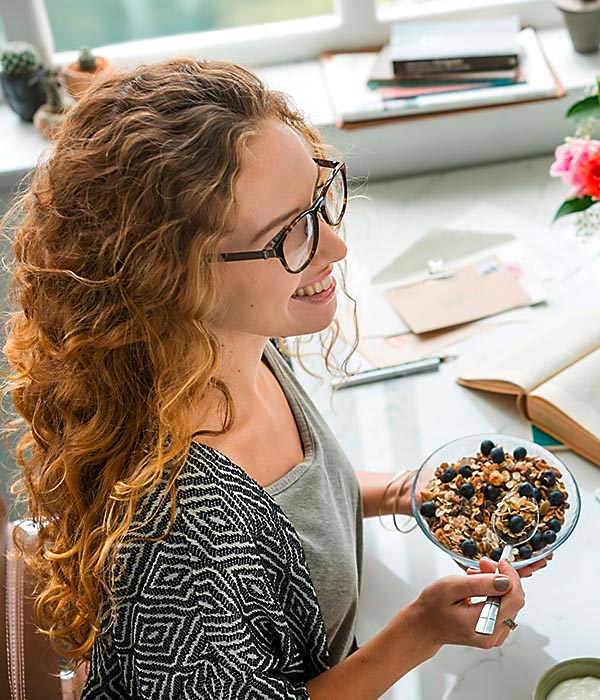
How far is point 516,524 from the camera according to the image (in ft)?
3.97

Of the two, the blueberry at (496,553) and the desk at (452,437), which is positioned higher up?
the blueberry at (496,553)

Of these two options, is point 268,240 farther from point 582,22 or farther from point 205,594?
point 582,22

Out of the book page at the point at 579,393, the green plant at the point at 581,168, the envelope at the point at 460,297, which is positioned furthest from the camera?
the envelope at the point at 460,297

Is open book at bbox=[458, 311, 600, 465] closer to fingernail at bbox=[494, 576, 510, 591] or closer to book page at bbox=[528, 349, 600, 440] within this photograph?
book page at bbox=[528, 349, 600, 440]

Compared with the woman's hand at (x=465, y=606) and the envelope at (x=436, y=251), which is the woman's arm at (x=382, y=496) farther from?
the envelope at (x=436, y=251)

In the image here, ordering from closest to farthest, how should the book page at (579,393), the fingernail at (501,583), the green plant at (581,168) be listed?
the fingernail at (501,583) → the book page at (579,393) → the green plant at (581,168)

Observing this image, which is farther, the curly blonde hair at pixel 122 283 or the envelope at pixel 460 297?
the envelope at pixel 460 297

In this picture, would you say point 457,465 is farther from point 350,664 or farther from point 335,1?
point 335,1

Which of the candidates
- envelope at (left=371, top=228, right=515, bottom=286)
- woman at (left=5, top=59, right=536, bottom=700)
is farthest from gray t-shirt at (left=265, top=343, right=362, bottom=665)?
envelope at (left=371, top=228, right=515, bottom=286)

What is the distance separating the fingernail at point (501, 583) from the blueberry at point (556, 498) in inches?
7.0

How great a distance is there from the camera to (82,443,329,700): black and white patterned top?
1.01 meters

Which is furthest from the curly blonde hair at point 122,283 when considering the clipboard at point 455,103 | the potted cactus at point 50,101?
the potted cactus at point 50,101

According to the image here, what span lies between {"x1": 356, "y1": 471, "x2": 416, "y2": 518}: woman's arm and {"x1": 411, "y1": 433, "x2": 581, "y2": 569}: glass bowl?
0.20 feet

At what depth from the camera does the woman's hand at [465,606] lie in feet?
3.67
